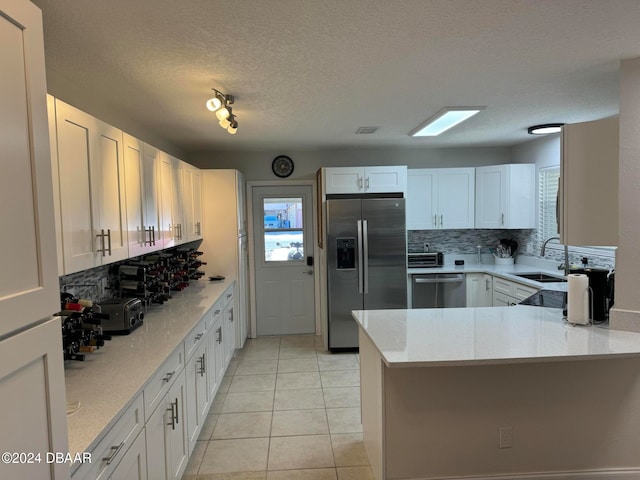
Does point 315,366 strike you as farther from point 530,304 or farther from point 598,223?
point 598,223

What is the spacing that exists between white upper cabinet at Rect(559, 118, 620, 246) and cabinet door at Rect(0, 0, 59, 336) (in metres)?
2.48

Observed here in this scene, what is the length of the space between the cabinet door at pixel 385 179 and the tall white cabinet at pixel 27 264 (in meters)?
3.92

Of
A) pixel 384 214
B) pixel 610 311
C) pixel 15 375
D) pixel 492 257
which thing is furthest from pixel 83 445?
pixel 492 257

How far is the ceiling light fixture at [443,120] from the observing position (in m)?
3.16

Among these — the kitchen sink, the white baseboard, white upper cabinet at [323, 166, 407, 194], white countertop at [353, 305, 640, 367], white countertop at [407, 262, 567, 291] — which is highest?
white upper cabinet at [323, 166, 407, 194]

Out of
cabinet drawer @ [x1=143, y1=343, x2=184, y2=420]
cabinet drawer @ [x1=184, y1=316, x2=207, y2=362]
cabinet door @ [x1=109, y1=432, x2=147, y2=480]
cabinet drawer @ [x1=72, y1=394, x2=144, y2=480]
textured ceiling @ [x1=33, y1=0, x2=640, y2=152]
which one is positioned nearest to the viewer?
cabinet drawer @ [x1=72, y1=394, x2=144, y2=480]

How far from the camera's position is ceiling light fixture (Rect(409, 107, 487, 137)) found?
10.4ft

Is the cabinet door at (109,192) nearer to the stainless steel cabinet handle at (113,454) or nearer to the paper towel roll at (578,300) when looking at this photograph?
the stainless steel cabinet handle at (113,454)

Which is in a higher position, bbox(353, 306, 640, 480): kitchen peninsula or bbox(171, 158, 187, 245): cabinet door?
bbox(171, 158, 187, 245): cabinet door

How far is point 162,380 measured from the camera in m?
1.99

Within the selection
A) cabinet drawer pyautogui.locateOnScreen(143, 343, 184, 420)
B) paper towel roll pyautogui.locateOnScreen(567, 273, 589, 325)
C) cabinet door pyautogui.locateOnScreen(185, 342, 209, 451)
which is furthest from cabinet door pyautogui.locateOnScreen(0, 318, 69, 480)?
paper towel roll pyautogui.locateOnScreen(567, 273, 589, 325)

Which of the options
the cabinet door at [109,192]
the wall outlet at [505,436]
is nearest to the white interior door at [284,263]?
the cabinet door at [109,192]

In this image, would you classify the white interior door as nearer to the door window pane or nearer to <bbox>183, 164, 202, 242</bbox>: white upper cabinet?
the door window pane

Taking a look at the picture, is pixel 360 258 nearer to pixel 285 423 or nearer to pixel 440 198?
pixel 440 198
